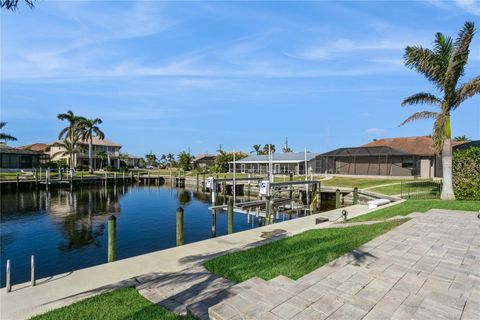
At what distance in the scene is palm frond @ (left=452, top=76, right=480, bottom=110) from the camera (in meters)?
17.0

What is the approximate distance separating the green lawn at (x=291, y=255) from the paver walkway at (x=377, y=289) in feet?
1.53

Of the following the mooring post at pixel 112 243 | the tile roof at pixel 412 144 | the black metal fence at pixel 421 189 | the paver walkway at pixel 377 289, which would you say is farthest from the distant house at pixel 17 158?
the paver walkway at pixel 377 289

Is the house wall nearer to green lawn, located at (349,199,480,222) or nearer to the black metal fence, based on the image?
green lawn, located at (349,199,480,222)

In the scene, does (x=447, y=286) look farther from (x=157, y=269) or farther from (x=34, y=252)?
(x=34, y=252)

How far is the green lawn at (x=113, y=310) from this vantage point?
5027 millimetres

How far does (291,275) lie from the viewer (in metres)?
6.25

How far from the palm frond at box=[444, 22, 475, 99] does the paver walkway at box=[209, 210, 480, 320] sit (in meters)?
12.8

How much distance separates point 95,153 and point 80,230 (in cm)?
6157

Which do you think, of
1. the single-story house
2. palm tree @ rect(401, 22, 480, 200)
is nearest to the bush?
palm tree @ rect(401, 22, 480, 200)

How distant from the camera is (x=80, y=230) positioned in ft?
62.3

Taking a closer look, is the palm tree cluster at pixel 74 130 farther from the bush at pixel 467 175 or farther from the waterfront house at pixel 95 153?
the bush at pixel 467 175

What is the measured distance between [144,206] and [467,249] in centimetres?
2766

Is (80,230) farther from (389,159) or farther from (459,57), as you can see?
(389,159)

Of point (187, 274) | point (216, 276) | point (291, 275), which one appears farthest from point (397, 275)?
point (187, 274)
